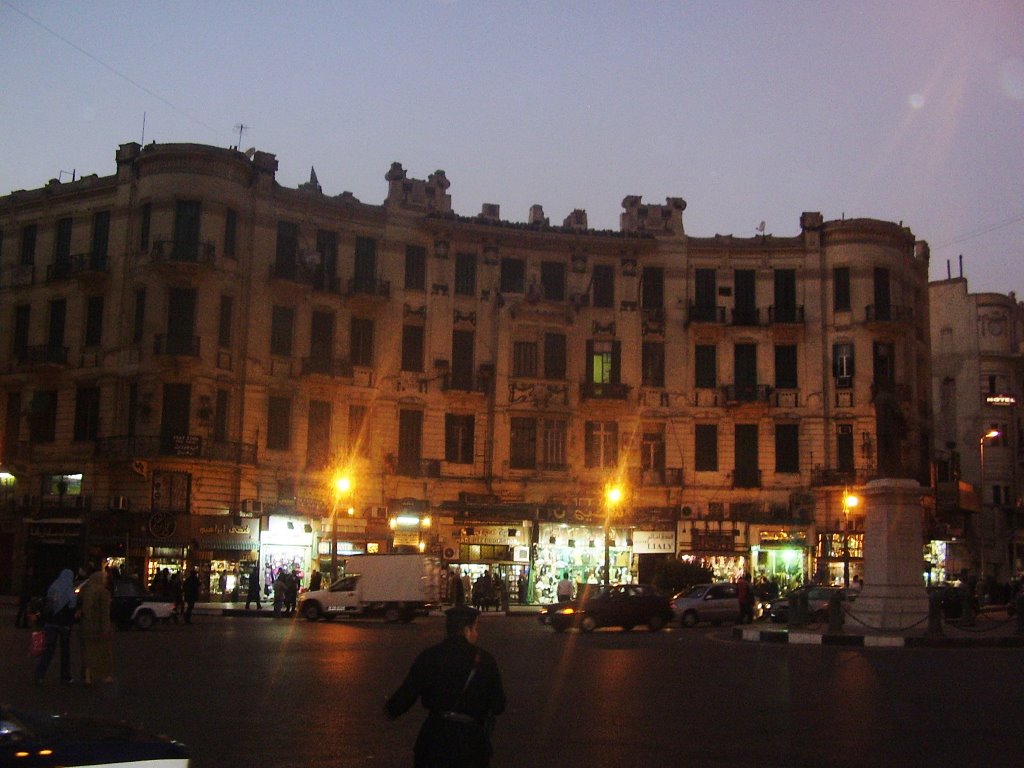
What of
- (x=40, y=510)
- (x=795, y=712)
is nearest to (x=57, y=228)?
(x=40, y=510)

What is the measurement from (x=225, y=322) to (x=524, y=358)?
13.1 metres

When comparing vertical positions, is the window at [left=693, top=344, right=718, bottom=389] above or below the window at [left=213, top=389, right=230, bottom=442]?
above

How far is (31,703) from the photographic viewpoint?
46.8 ft

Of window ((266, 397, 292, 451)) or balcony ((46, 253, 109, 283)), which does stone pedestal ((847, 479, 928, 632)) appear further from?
balcony ((46, 253, 109, 283))

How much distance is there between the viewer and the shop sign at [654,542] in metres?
51.0

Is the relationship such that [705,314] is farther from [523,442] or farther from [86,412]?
[86,412]

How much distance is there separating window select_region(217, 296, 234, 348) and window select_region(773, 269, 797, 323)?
24.3 meters

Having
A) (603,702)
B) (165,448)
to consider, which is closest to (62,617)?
(603,702)

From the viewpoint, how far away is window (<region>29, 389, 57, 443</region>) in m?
47.6

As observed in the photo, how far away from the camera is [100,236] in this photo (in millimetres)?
48125

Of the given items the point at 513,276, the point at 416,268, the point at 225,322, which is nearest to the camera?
the point at 225,322

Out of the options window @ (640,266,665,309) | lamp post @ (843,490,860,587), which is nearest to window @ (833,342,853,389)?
lamp post @ (843,490,860,587)

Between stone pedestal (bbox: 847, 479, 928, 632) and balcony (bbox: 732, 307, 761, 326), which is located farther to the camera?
balcony (bbox: 732, 307, 761, 326)

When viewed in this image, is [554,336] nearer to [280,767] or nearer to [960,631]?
[960,631]
